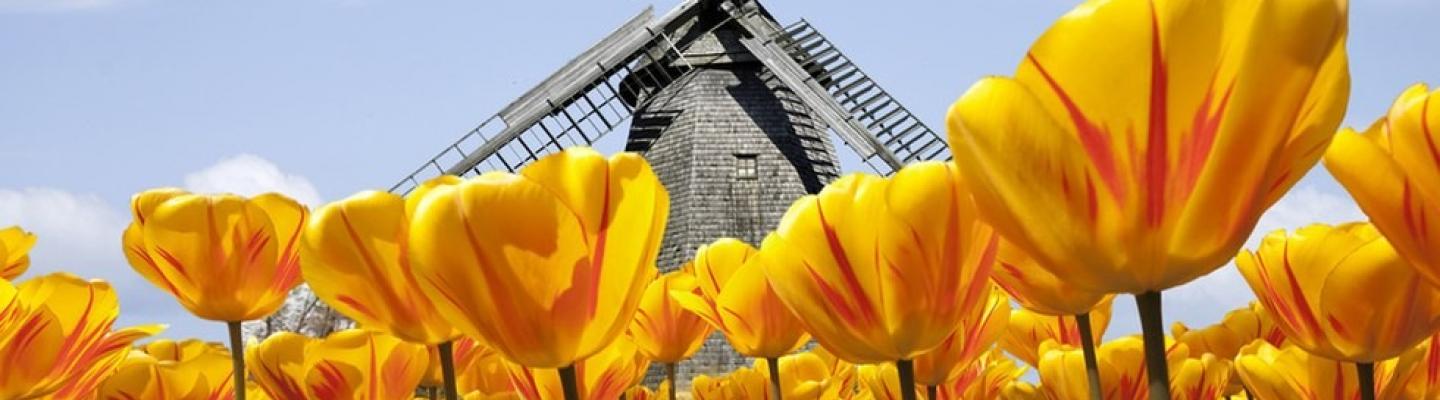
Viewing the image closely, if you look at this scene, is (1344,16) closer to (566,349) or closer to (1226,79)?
(1226,79)

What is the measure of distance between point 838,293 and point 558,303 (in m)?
0.36

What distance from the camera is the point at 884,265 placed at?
2092 mm

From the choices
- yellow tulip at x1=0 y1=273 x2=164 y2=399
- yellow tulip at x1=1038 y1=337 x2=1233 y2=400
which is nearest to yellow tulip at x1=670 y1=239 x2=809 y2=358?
yellow tulip at x1=1038 y1=337 x2=1233 y2=400

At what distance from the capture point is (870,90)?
30781 mm

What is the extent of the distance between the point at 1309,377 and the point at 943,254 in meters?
1.05

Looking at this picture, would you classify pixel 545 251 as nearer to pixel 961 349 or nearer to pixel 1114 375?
pixel 961 349

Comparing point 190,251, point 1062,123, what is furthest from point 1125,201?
point 190,251

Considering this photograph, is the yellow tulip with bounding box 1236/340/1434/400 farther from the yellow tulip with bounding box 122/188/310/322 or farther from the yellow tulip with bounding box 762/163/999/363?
the yellow tulip with bounding box 122/188/310/322

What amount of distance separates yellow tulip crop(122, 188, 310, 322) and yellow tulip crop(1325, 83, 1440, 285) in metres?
1.76

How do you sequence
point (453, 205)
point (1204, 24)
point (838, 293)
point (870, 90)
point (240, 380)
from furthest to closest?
point (870, 90) → point (240, 380) → point (838, 293) → point (453, 205) → point (1204, 24)

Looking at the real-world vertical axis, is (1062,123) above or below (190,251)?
below

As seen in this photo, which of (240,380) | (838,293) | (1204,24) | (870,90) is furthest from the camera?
(870,90)

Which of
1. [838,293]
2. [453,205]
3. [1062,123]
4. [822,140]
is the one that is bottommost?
[822,140]

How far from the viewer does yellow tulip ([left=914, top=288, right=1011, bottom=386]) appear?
3.14m
